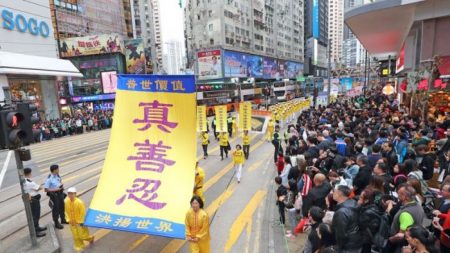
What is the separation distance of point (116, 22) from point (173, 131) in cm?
6997

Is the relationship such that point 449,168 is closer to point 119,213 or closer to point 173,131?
point 173,131

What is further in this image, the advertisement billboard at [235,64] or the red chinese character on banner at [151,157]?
the advertisement billboard at [235,64]

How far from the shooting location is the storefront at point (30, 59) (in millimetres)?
26125

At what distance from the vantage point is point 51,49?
33.9 m

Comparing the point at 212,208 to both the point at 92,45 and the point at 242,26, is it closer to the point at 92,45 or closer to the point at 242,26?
the point at 92,45

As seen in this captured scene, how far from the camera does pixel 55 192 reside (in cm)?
804

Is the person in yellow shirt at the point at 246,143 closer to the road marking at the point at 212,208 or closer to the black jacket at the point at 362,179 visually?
the road marking at the point at 212,208

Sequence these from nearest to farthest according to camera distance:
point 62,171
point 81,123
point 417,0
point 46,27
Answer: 1. point 62,171
2. point 417,0
3. point 81,123
4. point 46,27

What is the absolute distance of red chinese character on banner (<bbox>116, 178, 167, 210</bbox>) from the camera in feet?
21.0

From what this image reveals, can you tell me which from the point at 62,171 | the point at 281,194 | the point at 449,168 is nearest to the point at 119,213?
the point at 281,194

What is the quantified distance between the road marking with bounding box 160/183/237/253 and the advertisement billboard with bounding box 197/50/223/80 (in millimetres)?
45729

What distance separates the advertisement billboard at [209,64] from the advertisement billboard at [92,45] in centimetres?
1470

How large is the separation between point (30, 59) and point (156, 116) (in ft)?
89.1

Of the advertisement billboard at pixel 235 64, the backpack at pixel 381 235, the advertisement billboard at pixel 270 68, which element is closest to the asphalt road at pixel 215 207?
the backpack at pixel 381 235
